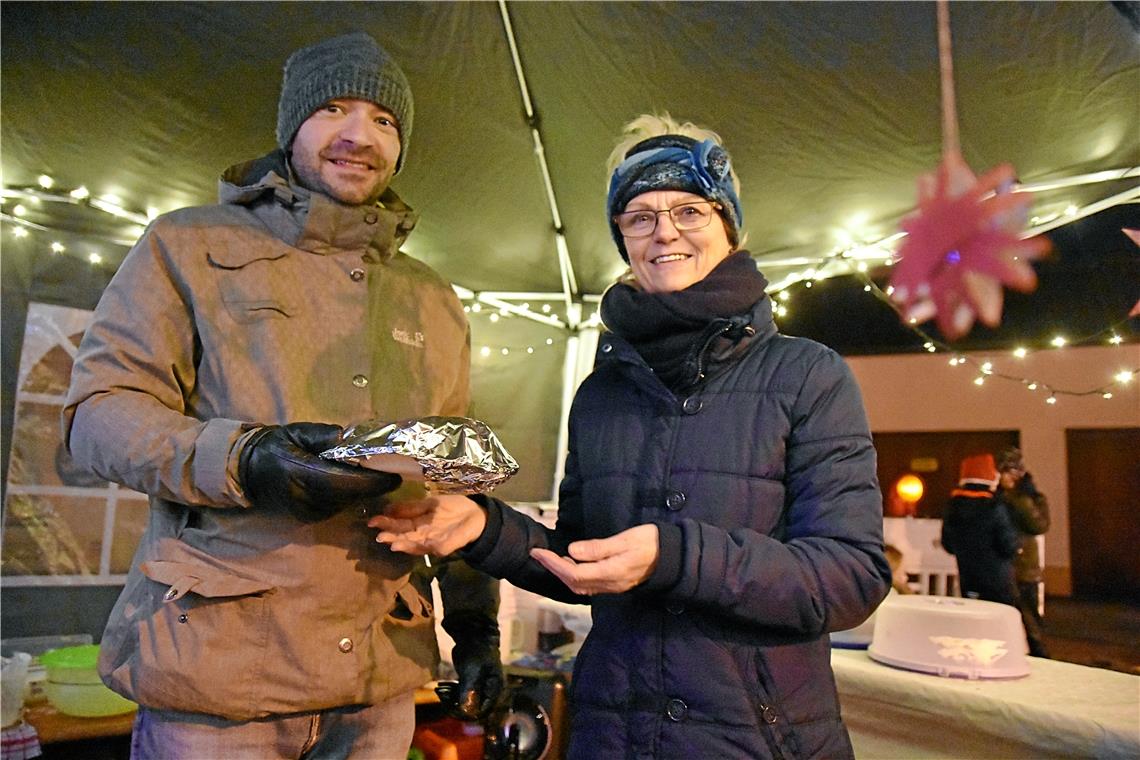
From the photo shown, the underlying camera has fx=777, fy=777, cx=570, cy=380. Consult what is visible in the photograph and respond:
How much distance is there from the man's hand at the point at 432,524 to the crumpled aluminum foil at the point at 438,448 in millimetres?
149

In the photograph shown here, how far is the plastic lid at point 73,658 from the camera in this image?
7.47 ft

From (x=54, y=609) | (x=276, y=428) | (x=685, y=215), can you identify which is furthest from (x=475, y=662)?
(x=54, y=609)

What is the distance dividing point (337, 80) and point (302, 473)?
2.27ft

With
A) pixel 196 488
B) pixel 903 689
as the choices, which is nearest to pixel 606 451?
pixel 196 488

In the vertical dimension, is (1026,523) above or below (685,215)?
below

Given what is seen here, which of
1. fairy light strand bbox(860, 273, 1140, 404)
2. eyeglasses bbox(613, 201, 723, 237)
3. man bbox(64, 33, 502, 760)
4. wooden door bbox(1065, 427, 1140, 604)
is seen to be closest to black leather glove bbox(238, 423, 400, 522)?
man bbox(64, 33, 502, 760)

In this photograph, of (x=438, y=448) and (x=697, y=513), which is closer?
(x=438, y=448)

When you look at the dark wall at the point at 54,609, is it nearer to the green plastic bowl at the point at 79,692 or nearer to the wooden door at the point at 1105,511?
the green plastic bowl at the point at 79,692

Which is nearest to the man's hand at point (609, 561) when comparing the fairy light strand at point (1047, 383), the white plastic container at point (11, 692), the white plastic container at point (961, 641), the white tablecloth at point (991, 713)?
the fairy light strand at point (1047, 383)

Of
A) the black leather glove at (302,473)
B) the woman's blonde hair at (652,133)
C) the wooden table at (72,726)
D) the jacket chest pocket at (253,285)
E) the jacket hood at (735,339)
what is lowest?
the wooden table at (72,726)

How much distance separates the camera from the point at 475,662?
142cm

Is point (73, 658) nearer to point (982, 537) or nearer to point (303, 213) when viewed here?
point (303, 213)

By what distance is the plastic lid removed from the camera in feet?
7.47

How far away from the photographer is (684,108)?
2537mm
